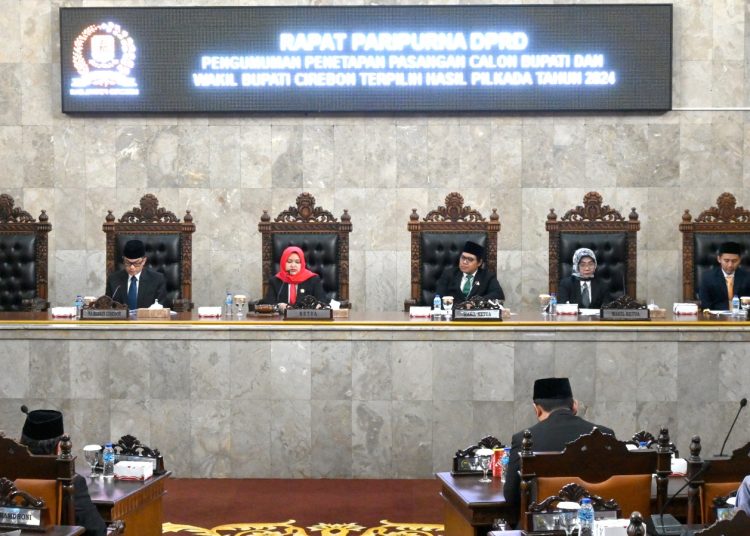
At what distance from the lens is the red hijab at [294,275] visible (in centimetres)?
819

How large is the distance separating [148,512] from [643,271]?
5.81 m

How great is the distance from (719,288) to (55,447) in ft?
18.4

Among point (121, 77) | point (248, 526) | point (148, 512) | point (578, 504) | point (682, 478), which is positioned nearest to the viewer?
point (578, 504)

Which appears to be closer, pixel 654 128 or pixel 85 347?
pixel 85 347

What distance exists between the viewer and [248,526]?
18.3 ft

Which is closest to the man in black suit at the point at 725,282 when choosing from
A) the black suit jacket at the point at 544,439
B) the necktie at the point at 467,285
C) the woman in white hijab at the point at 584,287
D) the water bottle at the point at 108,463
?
the woman in white hijab at the point at 584,287

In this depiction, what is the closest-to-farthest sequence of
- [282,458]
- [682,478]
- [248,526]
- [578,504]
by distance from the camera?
[578,504]
[682,478]
[248,526]
[282,458]

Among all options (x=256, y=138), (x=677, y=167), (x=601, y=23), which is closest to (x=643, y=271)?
(x=677, y=167)

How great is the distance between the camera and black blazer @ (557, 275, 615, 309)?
8.15 metres

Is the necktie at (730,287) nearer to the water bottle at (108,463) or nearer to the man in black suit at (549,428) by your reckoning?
the man in black suit at (549,428)

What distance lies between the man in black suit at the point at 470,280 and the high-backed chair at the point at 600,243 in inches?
23.0

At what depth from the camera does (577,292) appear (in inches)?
323

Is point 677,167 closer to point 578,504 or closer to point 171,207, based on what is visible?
point 171,207

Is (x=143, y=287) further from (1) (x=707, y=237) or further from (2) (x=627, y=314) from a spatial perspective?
(1) (x=707, y=237)
